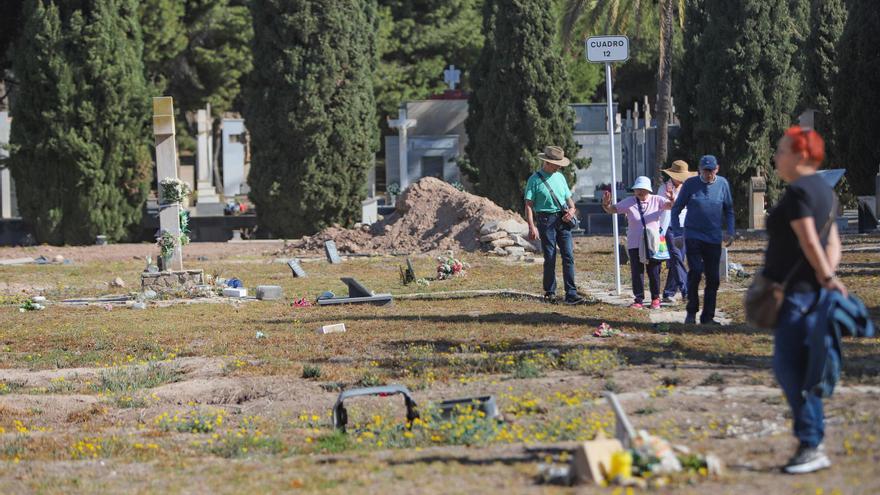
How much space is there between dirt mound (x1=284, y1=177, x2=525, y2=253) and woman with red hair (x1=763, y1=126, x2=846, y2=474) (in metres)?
19.9

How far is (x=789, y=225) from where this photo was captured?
693cm

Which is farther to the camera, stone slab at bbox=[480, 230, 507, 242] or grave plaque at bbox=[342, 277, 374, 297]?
stone slab at bbox=[480, 230, 507, 242]

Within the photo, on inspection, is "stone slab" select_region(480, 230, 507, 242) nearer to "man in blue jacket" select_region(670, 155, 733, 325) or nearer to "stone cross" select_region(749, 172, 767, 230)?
"stone cross" select_region(749, 172, 767, 230)

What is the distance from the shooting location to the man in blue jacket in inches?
515

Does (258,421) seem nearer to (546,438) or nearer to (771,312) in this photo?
(546,438)

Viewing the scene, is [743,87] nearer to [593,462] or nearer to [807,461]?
[807,461]

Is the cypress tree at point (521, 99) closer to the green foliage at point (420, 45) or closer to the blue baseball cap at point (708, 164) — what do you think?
the green foliage at point (420, 45)

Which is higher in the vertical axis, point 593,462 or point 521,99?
point 521,99

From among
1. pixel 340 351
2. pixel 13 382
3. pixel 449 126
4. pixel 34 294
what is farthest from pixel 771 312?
pixel 449 126

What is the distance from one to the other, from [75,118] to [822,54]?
21575 mm

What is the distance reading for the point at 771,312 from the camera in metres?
6.86

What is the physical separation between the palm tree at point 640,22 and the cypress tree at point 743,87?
1.63 m

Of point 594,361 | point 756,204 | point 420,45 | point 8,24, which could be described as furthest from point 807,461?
point 420,45

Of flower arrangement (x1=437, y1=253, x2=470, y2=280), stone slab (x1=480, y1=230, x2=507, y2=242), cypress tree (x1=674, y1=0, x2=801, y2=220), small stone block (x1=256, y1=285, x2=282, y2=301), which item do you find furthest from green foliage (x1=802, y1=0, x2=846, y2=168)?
small stone block (x1=256, y1=285, x2=282, y2=301)
